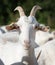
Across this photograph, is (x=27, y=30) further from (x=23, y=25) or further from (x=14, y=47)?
(x=14, y=47)

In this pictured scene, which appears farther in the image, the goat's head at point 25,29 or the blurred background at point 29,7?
the blurred background at point 29,7

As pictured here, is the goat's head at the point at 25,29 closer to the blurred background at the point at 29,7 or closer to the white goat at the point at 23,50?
the white goat at the point at 23,50

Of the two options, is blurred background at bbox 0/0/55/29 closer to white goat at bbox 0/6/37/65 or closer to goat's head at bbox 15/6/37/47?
white goat at bbox 0/6/37/65

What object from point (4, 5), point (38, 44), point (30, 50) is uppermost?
point (30, 50)

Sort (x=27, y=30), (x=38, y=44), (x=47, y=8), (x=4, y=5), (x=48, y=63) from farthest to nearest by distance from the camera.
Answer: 1. (x=4, y=5)
2. (x=47, y=8)
3. (x=38, y=44)
4. (x=48, y=63)
5. (x=27, y=30)

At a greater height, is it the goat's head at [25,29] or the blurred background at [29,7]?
the goat's head at [25,29]

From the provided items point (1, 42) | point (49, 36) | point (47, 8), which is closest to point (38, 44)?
point (49, 36)

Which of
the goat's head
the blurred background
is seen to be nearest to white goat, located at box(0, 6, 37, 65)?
the goat's head

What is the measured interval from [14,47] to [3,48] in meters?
0.49

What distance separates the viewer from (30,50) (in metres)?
9.84

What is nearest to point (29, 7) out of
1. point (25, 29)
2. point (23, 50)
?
point (23, 50)

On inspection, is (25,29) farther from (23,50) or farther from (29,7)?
(29,7)

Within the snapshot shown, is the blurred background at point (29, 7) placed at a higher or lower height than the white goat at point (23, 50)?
lower

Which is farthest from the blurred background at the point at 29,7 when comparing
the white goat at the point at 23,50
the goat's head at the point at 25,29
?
the goat's head at the point at 25,29
